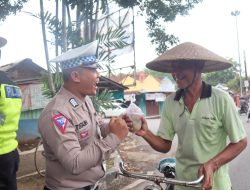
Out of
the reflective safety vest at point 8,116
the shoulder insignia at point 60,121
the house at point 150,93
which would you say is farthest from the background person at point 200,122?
the house at point 150,93

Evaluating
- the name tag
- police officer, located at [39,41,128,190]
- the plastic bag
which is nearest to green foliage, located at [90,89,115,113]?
the name tag

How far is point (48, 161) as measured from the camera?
7.23 ft

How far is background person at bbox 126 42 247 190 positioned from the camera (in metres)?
2.23

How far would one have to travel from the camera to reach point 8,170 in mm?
2811

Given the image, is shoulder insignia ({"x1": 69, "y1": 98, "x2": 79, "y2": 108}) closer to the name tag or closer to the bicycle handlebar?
the bicycle handlebar

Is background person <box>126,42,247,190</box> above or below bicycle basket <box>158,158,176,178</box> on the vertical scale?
above

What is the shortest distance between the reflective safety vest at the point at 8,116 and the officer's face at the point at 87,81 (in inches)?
32.2

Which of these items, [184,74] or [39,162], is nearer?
[184,74]

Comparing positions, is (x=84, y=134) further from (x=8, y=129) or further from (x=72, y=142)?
(x=8, y=129)

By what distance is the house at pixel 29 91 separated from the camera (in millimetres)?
8391

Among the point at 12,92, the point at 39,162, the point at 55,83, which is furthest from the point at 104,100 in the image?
the point at 12,92

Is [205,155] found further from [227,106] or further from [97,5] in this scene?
[97,5]

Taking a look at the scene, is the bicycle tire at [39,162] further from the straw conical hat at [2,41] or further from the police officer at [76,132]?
the police officer at [76,132]

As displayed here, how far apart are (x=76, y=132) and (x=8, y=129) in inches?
37.3
